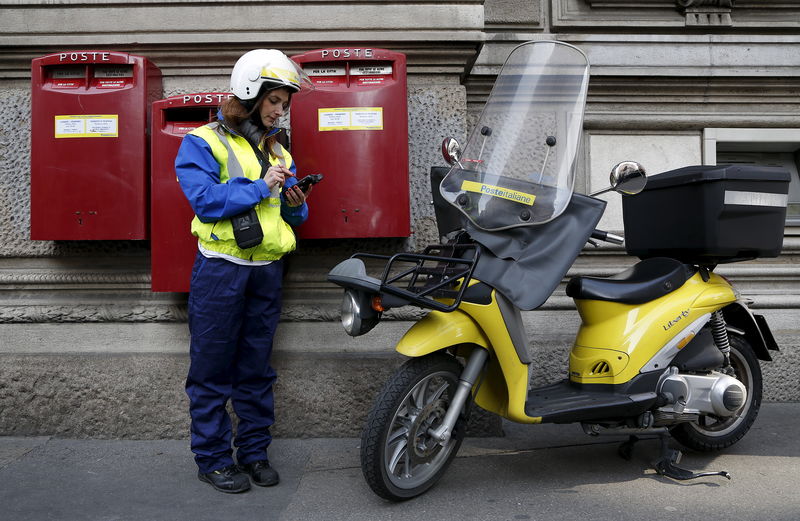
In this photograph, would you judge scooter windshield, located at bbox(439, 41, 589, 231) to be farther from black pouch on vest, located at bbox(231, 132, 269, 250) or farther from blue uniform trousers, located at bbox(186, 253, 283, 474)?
blue uniform trousers, located at bbox(186, 253, 283, 474)

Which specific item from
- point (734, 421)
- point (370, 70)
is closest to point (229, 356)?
point (370, 70)

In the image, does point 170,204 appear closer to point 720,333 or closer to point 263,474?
point 263,474

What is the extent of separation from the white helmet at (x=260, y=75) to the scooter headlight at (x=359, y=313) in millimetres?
990

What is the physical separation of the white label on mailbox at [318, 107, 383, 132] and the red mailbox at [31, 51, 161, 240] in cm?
98

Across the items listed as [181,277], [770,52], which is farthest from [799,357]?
[181,277]

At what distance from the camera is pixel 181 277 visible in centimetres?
383

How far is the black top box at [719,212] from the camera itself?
341 cm

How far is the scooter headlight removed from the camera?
3.07 meters

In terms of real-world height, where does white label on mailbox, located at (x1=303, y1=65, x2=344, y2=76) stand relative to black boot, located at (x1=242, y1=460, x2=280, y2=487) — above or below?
above

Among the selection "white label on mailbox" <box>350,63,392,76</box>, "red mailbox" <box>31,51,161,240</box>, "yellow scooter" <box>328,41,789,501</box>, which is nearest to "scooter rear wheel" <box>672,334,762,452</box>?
"yellow scooter" <box>328,41,789,501</box>

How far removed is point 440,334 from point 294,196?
3.12ft

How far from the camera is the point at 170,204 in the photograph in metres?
3.79

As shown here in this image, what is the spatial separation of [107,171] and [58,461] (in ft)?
4.89

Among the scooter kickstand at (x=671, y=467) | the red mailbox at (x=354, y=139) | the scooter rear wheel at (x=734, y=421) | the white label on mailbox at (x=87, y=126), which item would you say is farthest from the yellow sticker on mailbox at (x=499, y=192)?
the white label on mailbox at (x=87, y=126)
